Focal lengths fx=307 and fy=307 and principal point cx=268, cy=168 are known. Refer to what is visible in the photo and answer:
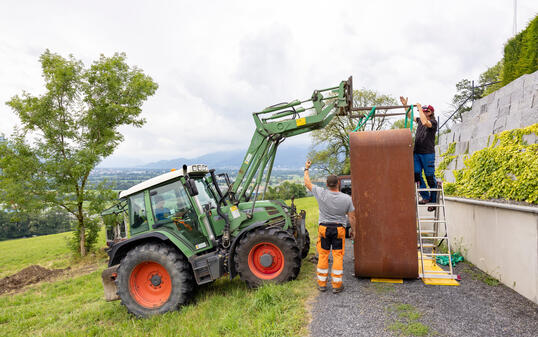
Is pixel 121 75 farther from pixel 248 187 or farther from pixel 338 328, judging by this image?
pixel 338 328

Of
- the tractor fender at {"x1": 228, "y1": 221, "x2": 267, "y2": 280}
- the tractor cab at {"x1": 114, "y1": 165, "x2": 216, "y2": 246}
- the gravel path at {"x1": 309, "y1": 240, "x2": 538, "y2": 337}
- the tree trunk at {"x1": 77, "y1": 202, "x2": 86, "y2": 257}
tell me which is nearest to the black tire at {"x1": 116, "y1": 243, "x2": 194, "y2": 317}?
the tractor cab at {"x1": 114, "y1": 165, "x2": 216, "y2": 246}

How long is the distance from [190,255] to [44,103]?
1091 cm

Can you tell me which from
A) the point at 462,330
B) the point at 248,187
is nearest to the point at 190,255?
the point at 248,187

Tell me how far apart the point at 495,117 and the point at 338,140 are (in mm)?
21330

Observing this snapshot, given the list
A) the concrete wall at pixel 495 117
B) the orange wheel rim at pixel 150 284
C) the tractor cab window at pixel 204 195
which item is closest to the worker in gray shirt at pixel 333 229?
the tractor cab window at pixel 204 195

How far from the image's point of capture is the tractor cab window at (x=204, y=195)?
6411mm

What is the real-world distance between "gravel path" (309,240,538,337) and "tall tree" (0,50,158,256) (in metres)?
11.7

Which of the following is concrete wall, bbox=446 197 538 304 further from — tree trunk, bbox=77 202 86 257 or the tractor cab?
tree trunk, bbox=77 202 86 257

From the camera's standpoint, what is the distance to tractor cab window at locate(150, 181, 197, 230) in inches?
236

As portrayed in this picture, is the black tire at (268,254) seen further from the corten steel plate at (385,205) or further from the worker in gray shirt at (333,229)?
the corten steel plate at (385,205)

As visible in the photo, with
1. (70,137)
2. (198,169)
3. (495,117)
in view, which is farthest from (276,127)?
(70,137)

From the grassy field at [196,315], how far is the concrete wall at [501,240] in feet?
10.7

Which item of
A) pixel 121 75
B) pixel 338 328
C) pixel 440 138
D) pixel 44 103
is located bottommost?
pixel 338 328

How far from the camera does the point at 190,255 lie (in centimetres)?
572
